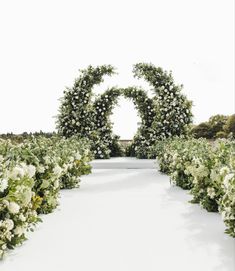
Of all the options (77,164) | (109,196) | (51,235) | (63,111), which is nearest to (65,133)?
(63,111)

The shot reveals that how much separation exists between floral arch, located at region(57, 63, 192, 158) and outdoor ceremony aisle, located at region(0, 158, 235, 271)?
32.4 ft

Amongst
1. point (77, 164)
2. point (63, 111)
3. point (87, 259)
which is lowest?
point (87, 259)

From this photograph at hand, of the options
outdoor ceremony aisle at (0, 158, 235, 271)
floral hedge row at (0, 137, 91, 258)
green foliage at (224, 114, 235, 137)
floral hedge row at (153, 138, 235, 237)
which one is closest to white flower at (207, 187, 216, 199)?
floral hedge row at (153, 138, 235, 237)

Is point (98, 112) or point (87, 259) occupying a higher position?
point (98, 112)

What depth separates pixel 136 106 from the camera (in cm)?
1931

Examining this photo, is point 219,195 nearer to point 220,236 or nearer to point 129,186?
point 220,236

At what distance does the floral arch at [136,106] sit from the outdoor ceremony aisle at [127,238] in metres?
9.86

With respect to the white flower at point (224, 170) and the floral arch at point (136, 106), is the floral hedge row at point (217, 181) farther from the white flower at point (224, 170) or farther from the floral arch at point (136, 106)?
the floral arch at point (136, 106)

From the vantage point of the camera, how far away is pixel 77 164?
1120cm

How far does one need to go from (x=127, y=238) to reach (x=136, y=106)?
1408cm

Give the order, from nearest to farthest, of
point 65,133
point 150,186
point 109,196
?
point 109,196 < point 150,186 < point 65,133

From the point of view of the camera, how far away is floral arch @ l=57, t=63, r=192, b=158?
60.8ft

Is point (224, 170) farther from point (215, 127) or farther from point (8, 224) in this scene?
point (215, 127)

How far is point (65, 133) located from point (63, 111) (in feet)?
2.66
